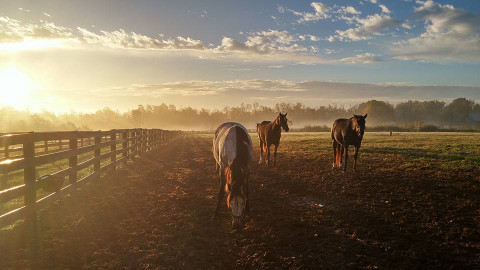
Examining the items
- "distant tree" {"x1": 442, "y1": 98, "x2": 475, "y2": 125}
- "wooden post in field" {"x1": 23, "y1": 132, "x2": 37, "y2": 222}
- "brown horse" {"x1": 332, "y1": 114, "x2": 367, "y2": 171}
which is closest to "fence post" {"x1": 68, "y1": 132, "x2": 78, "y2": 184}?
"wooden post in field" {"x1": 23, "y1": 132, "x2": 37, "y2": 222}

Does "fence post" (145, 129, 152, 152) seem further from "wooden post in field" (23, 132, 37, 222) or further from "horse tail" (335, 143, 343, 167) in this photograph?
"wooden post in field" (23, 132, 37, 222)

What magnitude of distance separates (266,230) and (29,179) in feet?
15.8

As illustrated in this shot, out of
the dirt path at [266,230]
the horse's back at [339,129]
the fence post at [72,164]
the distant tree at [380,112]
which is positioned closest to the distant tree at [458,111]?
the distant tree at [380,112]

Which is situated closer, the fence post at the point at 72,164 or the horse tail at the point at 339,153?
the fence post at the point at 72,164

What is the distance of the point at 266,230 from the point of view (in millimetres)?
5957

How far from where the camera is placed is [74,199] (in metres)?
8.18

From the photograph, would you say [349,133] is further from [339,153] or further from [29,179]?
[29,179]

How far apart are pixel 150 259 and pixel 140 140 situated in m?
14.9

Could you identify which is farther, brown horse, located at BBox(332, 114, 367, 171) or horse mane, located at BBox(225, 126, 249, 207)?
brown horse, located at BBox(332, 114, 367, 171)

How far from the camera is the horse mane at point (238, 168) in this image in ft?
19.4

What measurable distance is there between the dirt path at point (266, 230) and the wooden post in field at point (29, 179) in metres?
0.41

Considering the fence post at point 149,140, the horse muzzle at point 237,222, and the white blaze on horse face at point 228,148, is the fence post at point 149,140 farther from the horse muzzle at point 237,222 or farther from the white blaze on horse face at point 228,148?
the horse muzzle at point 237,222

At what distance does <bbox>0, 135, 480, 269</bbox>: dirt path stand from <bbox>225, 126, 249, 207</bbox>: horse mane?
0.86 metres

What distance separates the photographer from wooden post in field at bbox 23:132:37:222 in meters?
5.76
